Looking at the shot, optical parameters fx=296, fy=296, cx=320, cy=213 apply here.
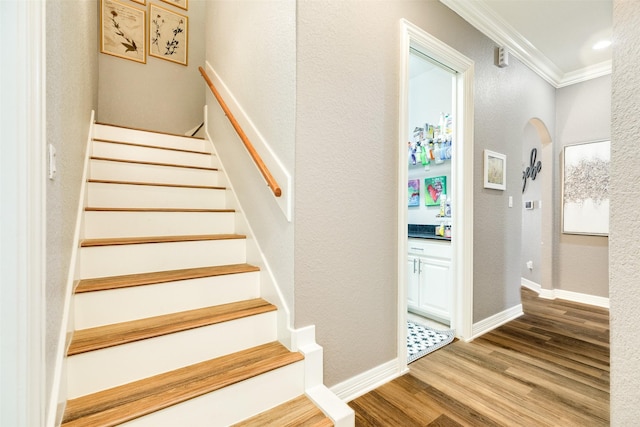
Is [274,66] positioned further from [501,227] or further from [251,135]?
[501,227]

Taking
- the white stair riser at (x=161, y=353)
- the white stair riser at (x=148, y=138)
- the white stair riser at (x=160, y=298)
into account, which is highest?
the white stair riser at (x=148, y=138)

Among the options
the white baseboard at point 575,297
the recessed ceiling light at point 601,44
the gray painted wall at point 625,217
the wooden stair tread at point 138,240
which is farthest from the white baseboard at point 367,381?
the recessed ceiling light at point 601,44

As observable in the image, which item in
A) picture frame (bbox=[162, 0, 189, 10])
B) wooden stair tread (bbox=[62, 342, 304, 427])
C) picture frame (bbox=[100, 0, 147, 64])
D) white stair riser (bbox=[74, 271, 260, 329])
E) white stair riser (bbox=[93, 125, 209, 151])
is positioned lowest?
wooden stair tread (bbox=[62, 342, 304, 427])

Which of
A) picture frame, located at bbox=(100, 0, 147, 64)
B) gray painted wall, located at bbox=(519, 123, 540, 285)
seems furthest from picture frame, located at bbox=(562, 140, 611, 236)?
→ picture frame, located at bbox=(100, 0, 147, 64)

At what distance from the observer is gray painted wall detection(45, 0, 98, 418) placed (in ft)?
3.31

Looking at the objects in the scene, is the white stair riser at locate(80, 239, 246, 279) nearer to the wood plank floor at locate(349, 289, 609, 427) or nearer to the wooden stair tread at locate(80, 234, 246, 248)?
the wooden stair tread at locate(80, 234, 246, 248)

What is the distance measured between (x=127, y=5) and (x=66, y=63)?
2.91 m

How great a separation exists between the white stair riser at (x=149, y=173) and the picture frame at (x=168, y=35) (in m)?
2.02

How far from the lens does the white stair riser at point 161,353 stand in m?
1.24

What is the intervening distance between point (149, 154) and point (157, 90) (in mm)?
1442

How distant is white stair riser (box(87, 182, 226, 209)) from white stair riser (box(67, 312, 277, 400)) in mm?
1187

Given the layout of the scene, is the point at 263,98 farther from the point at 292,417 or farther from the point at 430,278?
the point at 430,278

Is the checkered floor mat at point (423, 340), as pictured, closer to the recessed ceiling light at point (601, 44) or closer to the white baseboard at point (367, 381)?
the white baseboard at point (367, 381)

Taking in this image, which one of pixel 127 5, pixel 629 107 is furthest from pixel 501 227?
pixel 127 5
